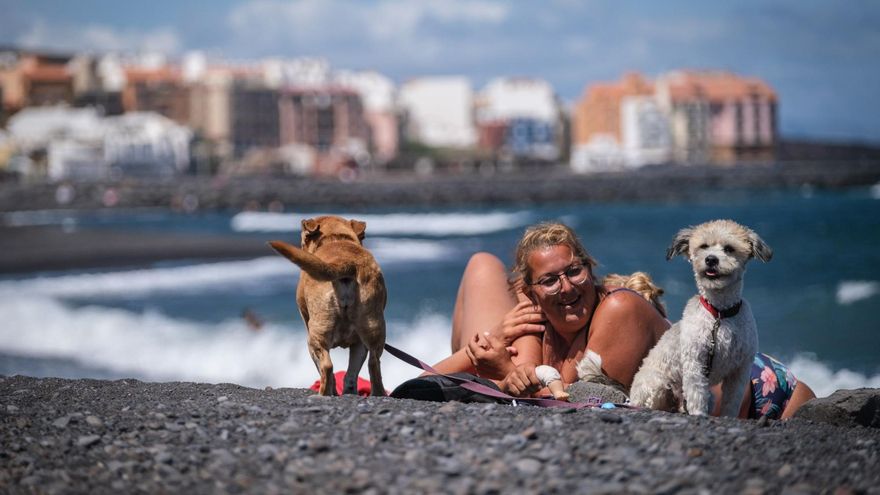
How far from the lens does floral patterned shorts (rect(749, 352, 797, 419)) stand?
17.9 feet

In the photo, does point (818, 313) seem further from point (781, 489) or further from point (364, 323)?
point (781, 489)

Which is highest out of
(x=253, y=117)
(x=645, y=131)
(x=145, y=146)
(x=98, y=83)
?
(x=98, y=83)

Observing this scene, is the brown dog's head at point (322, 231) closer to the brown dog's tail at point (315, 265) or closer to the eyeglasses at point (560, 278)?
the brown dog's tail at point (315, 265)

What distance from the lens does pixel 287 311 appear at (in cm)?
1546

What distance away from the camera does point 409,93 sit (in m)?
164

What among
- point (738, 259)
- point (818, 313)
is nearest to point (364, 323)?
point (738, 259)

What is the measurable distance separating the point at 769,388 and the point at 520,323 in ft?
3.96

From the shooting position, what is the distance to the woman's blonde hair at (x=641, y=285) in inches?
226

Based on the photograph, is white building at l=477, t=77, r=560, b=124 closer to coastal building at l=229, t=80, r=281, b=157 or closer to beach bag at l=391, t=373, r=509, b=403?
coastal building at l=229, t=80, r=281, b=157

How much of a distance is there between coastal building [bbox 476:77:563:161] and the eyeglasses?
13148cm

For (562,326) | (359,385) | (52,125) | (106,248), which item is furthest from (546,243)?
(52,125)

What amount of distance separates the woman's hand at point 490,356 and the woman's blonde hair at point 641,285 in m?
0.66

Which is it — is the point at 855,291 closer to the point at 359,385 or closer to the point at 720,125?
the point at 359,385

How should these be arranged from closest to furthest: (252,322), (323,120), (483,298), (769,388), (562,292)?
(562,292)
(769,388)
(483,298)
(252,322)
(323,120)
